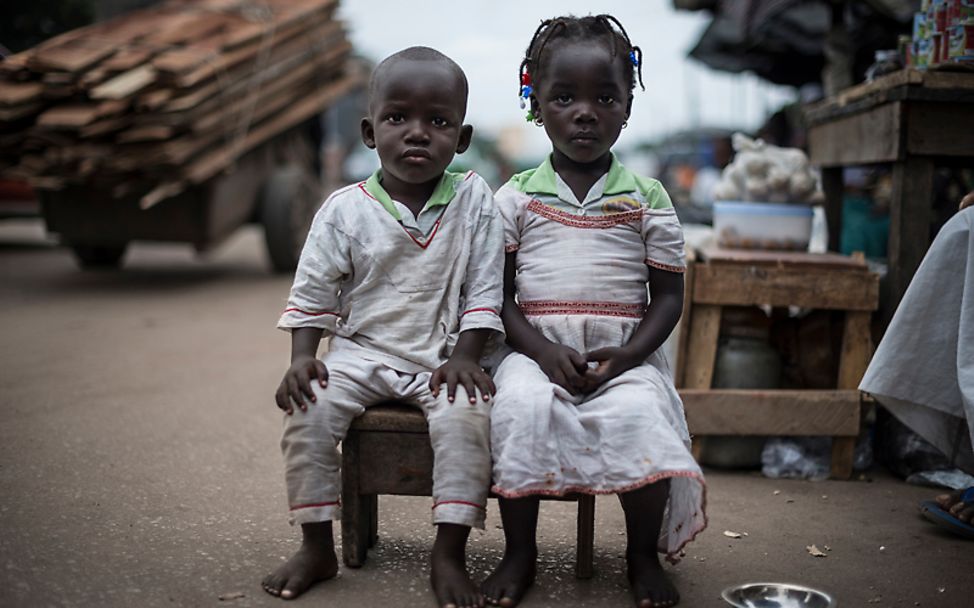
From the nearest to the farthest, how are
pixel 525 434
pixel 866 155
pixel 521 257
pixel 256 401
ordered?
pixel 525 434 → pixel 521 257 → pixel 866 155 → pixel 256 401

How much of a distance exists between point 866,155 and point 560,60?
1750mm

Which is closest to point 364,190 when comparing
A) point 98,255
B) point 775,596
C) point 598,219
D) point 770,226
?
point 598,219

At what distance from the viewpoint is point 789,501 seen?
9.56 ft

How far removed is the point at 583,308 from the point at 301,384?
742 mm

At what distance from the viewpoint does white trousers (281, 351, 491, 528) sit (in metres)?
2.06

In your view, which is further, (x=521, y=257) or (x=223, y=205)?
(x=223, y=205)

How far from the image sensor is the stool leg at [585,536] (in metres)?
2.20

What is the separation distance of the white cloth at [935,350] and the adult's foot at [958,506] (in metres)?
0.10

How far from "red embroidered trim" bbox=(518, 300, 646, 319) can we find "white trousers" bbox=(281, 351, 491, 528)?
36 cm

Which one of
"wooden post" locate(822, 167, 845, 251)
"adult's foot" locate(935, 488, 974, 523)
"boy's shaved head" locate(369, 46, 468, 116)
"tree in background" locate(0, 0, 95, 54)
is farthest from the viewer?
"tree in background" locate(0, 0, 95, 54)

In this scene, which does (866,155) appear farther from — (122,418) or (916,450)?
(122,418)

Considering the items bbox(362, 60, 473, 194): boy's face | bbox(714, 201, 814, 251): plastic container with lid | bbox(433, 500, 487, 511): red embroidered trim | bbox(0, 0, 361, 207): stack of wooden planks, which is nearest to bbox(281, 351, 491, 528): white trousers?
bbox(433, 500, 487, 511): red embroidered trim

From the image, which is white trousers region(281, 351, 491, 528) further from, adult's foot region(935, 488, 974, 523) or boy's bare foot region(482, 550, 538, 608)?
adult's foot region(935, 488, 974, 523)

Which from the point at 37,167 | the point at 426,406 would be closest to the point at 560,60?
the point at 426,406
